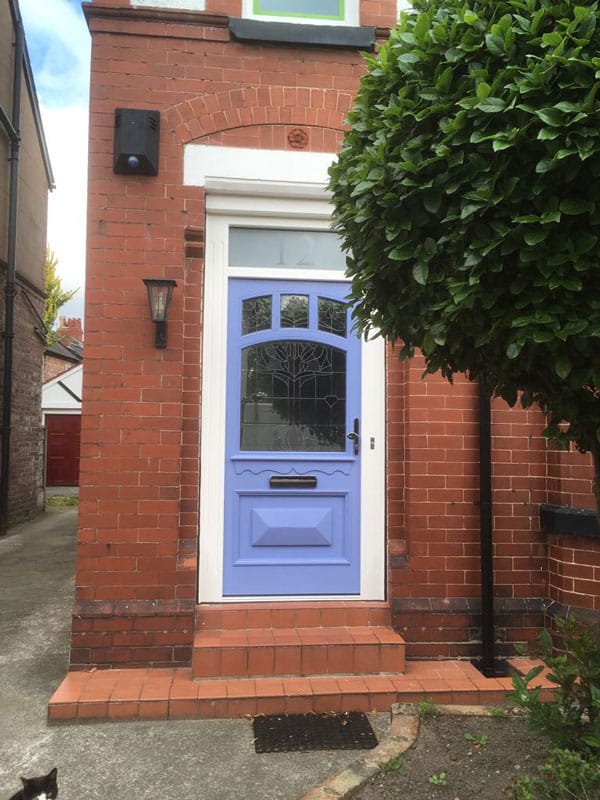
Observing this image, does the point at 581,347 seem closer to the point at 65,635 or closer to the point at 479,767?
the point at 479,767

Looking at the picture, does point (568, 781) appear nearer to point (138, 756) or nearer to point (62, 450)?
point (138, 756)

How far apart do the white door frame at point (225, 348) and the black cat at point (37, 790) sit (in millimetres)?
1661

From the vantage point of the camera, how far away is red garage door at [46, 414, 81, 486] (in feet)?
65.1

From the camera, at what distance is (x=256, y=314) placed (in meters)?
4.38

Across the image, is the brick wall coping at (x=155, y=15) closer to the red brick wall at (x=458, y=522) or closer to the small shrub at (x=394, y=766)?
the red brick wall at (x=458, y=522)

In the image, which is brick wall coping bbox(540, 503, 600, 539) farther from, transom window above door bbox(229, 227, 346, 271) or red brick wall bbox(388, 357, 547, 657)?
transom window above door bbox(229, 227, 346, 271)

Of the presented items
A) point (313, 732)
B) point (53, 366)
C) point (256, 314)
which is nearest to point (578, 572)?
point (313, 732)

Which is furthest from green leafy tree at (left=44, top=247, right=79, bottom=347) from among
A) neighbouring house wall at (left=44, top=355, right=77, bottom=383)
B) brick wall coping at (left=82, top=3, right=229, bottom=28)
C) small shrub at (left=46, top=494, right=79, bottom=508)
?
brick wall coping at (left=82, top=3, right=229, bottom=28)

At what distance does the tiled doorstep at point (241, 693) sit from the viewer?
344 cm

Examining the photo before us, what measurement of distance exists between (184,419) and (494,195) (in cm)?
268

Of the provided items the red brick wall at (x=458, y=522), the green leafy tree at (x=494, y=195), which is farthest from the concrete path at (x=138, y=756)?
the green leafy tree at (x=494, y=195)

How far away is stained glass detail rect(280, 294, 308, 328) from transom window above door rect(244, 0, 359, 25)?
74.3 inches

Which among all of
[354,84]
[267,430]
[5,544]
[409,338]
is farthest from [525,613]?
[5,544]

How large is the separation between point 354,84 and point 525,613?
365cm
